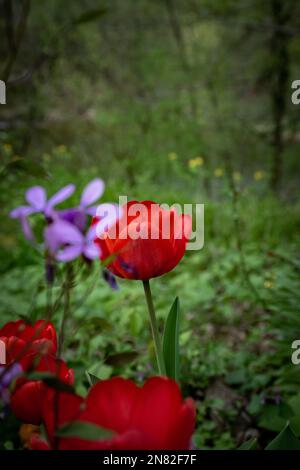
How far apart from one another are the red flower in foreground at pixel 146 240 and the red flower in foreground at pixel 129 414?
0.17 meters

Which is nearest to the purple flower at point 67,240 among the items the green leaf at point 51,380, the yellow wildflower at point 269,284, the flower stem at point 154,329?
the green leaf at point 51,380

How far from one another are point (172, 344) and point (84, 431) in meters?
0.30

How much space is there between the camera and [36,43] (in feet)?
24.0

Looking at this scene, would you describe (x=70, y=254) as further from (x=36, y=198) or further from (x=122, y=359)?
(x=122, y=359)

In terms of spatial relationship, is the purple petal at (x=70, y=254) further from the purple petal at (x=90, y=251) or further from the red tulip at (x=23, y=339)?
the red tulip at (x=23, y=339)

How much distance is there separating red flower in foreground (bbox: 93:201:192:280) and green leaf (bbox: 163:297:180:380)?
0.11 metres

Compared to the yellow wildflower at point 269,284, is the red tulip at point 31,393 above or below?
below

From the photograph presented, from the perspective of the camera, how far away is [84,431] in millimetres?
354

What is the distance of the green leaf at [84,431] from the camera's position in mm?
347

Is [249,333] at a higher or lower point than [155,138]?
lower

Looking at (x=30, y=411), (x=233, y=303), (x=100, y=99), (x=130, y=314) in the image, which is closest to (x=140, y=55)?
(x=100, y=99)

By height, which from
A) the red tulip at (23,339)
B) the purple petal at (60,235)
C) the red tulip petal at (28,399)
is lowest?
the red tulip petal at (28,399)
